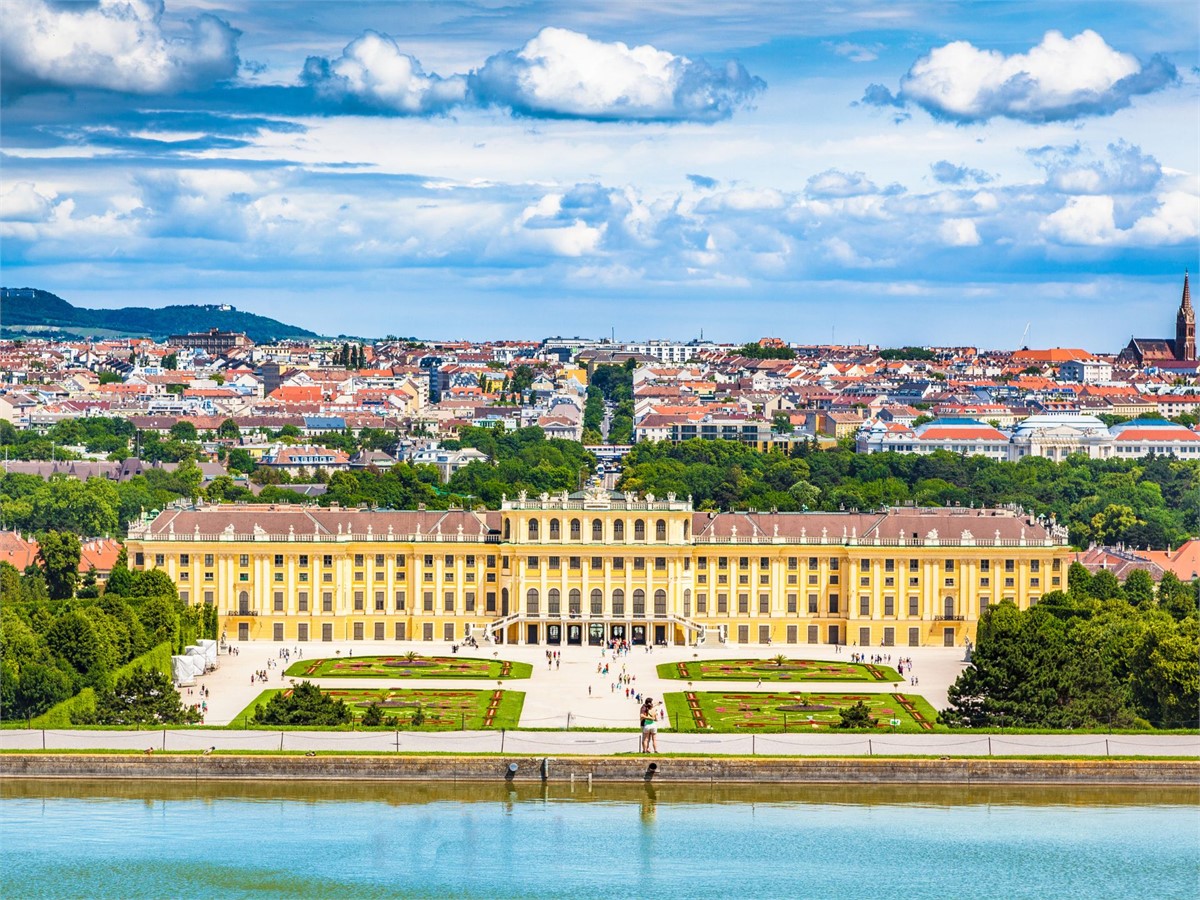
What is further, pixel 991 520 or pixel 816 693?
pixel 991 520

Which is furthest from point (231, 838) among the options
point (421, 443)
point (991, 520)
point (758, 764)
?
point (421, 443)

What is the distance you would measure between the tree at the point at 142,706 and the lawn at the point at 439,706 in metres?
1.57

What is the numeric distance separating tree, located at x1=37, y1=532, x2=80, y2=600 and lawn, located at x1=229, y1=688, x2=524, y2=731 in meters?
20.5

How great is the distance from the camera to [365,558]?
89375 millimetres

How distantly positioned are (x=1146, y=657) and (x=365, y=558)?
33266 mm

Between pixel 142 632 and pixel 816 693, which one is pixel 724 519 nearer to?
pixel 816 693

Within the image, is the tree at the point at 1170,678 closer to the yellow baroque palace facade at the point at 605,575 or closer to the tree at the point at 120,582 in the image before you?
Answer: the yellow baroque palace facade at the point at 605,575

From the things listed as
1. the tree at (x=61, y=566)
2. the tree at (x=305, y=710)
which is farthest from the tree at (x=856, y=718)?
the tree at (x=61, y=566)

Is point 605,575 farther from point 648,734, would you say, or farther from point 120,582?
point 648,734

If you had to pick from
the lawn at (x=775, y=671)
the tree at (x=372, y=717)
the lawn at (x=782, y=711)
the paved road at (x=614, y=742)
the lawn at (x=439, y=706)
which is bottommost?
the lawn at (x=775, y=671)

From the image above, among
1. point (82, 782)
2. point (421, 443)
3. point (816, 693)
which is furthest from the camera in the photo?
point (421, 443)

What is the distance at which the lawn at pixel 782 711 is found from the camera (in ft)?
211

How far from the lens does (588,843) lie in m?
52.3

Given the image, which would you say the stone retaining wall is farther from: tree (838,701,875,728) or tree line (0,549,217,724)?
tree line (0,549,217,724)
